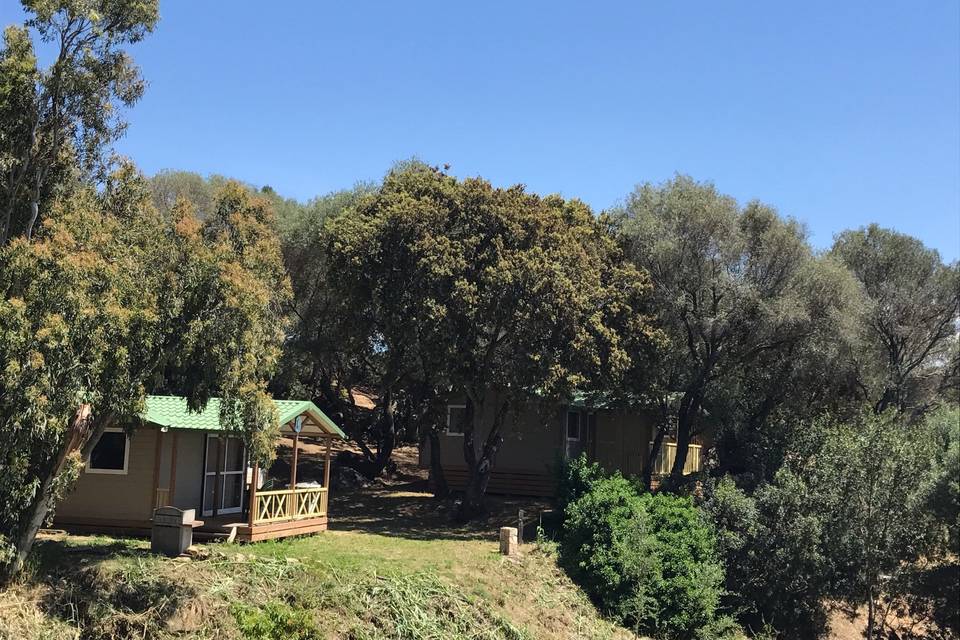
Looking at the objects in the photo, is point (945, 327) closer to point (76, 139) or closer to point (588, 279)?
point (588, 279)

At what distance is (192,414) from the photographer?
17.5 meters

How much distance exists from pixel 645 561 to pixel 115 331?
41.6ft

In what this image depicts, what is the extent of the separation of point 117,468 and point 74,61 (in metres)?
8.48

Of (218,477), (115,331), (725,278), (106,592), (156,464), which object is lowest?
(106,592)

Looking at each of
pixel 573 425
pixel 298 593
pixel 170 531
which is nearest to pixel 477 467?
Answer: pixel 573 425

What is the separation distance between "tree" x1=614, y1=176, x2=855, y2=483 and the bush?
5.24 metres

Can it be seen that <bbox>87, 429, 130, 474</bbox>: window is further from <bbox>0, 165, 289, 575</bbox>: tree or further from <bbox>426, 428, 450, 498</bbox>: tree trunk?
<bbox>426, 428, 450, 498</bbox>: tree trunk

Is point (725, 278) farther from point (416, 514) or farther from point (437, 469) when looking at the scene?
point (416, 514)

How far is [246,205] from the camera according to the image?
46.6ft

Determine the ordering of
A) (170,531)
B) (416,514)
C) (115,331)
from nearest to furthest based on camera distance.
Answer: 1. (115,331)
2. (170,531)
3. (416,514)

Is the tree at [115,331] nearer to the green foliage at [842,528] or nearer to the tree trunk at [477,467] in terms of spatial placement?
the tree trunk at [477,467]

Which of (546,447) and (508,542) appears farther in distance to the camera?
(546,447)

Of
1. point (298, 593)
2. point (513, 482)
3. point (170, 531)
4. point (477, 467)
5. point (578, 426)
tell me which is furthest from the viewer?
point (578, 426)

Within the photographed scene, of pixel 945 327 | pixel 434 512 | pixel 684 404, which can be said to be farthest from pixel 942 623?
pixel 945 327
